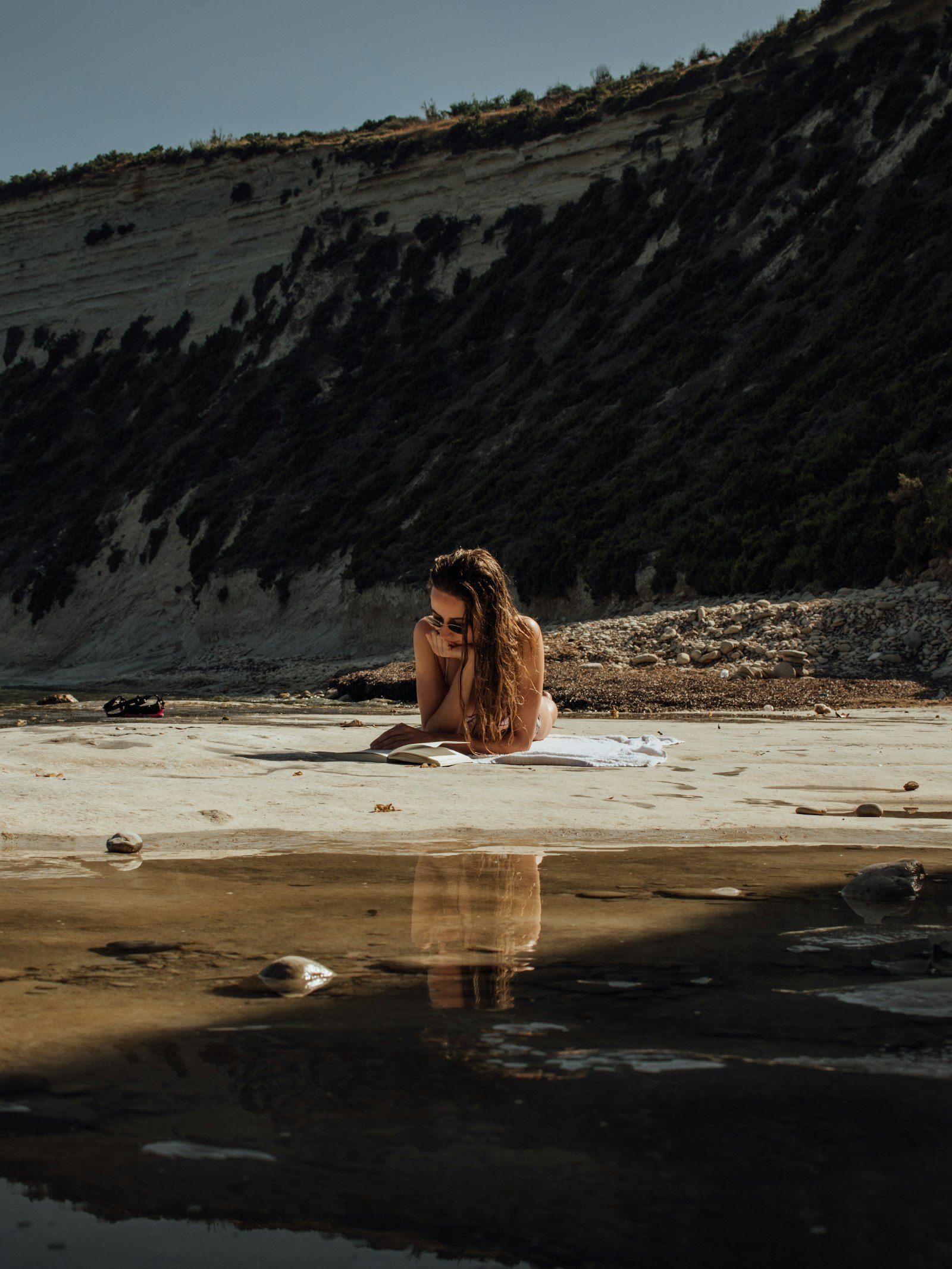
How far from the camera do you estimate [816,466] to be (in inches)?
957

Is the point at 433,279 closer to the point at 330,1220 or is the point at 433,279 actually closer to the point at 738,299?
the point at 738,299

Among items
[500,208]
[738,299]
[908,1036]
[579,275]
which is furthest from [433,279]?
[908,1036]

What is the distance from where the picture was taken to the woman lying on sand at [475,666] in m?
6.73

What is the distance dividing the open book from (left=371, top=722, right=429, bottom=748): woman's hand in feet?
0.24

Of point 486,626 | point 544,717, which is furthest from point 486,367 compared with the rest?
point 486,626

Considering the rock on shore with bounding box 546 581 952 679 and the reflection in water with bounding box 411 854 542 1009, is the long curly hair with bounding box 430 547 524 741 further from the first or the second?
the rock on shore with bounding box 546 581 952 679

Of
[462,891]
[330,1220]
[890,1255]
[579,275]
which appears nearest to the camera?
[890,1255]

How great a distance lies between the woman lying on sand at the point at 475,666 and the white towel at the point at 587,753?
0.35 ft

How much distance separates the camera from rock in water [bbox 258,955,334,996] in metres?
2.74

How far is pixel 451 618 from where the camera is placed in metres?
6.82

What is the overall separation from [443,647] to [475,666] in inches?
8.8

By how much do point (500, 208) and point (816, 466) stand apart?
20.4m

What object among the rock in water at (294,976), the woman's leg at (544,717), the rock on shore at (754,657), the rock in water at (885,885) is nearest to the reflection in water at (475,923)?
the rock in water at (294,976)

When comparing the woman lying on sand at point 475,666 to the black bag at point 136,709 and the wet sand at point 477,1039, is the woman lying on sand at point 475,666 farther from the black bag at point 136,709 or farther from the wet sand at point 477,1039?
the black bag at point 136,709
